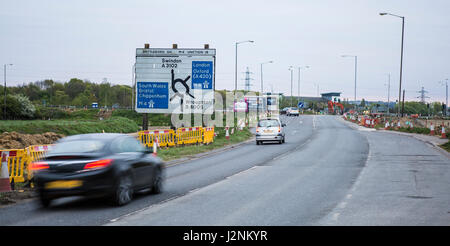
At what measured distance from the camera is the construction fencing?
16.3m

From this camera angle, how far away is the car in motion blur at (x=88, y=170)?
11.3 meters

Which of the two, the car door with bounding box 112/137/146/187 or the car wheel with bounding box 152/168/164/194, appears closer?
the car door with bounding box 112/137/146/187

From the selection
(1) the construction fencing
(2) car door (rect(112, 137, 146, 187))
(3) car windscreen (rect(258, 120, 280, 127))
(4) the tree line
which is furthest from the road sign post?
(4) the tree line

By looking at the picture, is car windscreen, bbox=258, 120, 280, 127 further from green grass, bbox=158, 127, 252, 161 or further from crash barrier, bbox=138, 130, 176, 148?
crash barrier, bbox=138, 130, 176, 148

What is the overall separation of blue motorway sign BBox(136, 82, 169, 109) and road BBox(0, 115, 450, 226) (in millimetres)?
11859

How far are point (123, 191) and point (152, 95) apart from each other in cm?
2224

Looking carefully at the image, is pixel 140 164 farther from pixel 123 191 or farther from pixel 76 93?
pixel 76 93

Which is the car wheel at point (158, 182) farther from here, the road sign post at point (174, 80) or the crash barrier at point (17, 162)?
the road sign post at point (174, 80)

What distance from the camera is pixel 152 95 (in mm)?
34031

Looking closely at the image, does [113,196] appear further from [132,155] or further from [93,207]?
[132,155]

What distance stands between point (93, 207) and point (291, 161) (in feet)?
44.5

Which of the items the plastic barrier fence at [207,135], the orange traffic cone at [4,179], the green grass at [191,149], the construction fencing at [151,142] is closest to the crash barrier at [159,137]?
the construction fencing at [151,142]

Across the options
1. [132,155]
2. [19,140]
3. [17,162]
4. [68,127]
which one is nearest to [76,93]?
[68,127]
